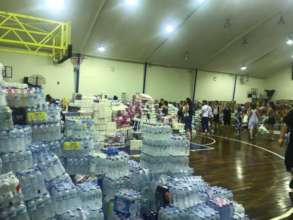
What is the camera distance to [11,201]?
2.53 metres

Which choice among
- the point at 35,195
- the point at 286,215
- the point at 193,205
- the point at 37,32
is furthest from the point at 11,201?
the point at 37,32

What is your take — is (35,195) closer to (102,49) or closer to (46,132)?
(46,132)

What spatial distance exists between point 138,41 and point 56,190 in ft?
43.4

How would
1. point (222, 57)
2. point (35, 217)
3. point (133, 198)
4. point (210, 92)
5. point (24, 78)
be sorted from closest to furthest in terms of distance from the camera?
point (35, 217) < point (133, 198) < point (24, 78) < point (222, 57) < point (210, 92)

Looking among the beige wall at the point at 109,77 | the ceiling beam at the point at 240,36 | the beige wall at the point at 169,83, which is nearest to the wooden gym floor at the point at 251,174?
the ceiling beam at the point at 240,36

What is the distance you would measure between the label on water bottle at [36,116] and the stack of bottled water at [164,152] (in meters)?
1.80

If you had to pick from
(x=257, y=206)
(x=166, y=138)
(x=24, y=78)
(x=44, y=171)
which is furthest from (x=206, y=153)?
(x=24, y=78)

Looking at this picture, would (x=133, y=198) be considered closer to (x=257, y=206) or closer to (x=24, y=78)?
(x=257, y=206)

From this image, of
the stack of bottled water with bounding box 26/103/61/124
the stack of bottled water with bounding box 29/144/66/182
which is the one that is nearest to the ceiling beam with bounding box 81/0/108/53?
the stack of bottled water with bounding box 26/103/61/124

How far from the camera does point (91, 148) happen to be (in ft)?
16.1

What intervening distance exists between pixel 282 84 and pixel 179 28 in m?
13.9

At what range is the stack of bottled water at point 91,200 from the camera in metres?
3.69

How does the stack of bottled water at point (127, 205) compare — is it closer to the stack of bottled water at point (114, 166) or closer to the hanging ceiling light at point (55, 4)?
the stack of bottled water at point (114, 166)

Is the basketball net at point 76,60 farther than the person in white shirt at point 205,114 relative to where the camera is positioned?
Yes
